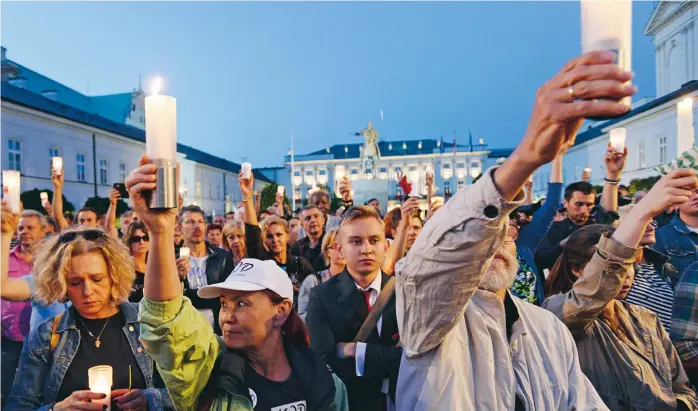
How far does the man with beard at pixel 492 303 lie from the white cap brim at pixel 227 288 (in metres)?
0.86

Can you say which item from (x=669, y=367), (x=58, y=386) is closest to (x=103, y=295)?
(x=58, y=386)

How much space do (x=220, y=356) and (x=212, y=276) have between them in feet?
11.3

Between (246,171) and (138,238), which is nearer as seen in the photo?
(138,238)

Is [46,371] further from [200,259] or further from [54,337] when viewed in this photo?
[200,259]

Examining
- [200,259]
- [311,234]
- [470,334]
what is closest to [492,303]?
[470,334]

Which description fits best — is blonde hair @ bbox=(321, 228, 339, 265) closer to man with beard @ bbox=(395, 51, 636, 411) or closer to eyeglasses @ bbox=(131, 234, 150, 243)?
eyeglasses @ bbox=(131, 234, 150, 243)

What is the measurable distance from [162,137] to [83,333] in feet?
5.38

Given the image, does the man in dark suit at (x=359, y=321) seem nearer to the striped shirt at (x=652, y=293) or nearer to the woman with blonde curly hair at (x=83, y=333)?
the woman with blonde curly hair at (x=83, y=333)

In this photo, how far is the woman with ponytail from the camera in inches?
100

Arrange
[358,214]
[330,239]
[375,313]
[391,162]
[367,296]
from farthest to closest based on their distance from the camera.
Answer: [391,162], [330,239], [358,214], [367,296], [375,313]

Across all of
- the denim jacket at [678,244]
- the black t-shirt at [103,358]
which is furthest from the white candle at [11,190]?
the denim jacket at [678,244]

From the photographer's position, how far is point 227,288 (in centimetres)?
250

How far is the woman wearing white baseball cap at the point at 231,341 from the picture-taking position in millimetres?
2010

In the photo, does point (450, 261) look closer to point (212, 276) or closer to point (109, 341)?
point (109, 341)
